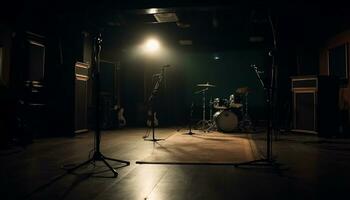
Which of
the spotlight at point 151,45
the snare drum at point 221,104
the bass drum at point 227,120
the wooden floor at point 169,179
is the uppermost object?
the spotlight at point 151,45

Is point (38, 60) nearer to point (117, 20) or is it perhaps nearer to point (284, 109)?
point (117, 20)

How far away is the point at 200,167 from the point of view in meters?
3.68

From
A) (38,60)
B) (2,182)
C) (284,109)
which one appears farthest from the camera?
(284,109)

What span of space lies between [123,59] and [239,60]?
3528 mm

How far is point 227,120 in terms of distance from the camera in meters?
8.16

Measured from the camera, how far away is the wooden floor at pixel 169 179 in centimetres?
257

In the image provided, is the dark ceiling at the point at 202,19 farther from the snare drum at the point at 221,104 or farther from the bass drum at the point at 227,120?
the bass drum at the point at 227,120

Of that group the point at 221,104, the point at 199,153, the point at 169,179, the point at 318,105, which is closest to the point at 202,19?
the point at 221,104

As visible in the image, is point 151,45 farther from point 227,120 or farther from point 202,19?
point 227,120

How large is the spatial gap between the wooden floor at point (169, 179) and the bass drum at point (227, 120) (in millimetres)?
3419

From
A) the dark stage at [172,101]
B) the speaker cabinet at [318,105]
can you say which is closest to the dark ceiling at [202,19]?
the dark stage at [172,101]

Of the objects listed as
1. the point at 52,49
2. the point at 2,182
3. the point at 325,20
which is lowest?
the point at 2,182

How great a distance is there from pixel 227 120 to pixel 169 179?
5276mm

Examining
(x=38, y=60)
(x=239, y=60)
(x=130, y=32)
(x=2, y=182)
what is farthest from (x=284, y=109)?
(x=2, y=182)
